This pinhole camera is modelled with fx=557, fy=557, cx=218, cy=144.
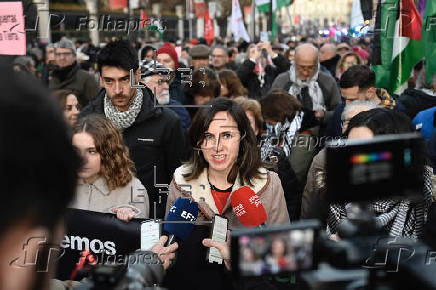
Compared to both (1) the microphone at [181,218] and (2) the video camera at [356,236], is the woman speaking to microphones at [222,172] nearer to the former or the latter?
(1) the microphone at [181,218]

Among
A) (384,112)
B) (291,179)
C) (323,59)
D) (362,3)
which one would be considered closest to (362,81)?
(291,179)

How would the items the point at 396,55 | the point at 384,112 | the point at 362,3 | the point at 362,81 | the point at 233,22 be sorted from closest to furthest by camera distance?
the point at 384,112 → the point at 362,81 → the point at 396,55 → the point at 362,3 → the point at 233,22

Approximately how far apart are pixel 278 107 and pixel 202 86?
871mm

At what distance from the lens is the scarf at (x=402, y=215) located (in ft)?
7.37

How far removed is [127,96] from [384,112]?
164 centimetres

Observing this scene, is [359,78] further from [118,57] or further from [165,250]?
[165,250]

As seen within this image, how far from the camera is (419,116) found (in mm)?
4328

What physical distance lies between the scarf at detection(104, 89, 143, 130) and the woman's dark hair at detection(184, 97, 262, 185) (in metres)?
0.69

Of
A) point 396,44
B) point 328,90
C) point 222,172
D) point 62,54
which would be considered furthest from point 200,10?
point 222,172

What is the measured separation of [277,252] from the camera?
94cm

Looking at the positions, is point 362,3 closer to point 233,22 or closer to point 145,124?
point 233,22

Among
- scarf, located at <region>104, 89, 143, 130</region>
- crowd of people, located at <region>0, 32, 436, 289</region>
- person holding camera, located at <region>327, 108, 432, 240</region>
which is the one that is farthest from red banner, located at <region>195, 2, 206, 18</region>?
person holding camera, located at <region>327, 108, 432, 240</region>

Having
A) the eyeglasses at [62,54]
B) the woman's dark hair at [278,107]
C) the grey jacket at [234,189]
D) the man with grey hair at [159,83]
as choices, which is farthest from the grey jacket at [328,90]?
the grey jacket at [234,189]

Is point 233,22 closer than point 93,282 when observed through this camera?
No
